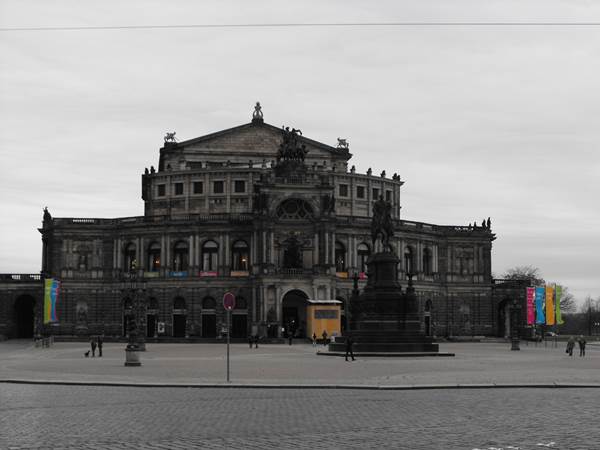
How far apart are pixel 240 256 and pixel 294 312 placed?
378 inches

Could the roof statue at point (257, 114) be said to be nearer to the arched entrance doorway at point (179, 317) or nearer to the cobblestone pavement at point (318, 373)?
the arched entrance doorway at point (179, 317)

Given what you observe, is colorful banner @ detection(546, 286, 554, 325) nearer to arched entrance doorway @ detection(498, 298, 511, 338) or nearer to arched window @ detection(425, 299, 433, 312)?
arched window @ detection(425, 299, 433, 312)

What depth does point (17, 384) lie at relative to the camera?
34781mm

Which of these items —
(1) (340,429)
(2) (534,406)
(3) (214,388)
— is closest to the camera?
(1) (340,429)

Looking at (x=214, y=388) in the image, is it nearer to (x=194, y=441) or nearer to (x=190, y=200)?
(x=194, y=441)

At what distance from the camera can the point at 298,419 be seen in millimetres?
22344

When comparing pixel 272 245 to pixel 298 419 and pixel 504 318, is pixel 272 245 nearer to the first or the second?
pixel 504 318

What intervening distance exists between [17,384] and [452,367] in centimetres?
2120

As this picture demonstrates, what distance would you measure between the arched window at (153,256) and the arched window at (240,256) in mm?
9486

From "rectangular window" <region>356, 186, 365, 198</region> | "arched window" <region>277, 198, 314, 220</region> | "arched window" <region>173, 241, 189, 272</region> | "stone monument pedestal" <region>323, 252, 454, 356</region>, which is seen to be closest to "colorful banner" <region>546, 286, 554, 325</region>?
"arched window" <region>277, 198, 314, 220</region>

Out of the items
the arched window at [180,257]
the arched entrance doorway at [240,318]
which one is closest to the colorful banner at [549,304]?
the arched entrance doorway at [240,318]

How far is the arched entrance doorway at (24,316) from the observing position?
12077 cm

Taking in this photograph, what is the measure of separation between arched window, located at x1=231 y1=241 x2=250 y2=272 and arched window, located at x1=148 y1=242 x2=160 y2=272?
9.49 metres

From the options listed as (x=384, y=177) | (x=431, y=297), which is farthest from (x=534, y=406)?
(x=384, y=177)
